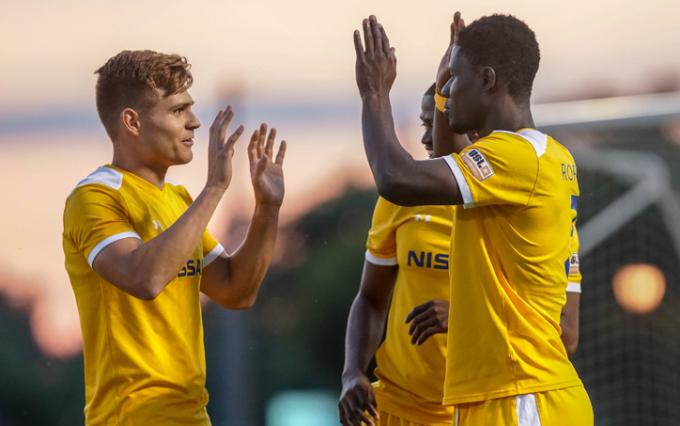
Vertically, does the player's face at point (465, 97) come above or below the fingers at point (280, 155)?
above

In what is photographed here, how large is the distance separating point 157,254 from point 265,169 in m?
→ 0.63

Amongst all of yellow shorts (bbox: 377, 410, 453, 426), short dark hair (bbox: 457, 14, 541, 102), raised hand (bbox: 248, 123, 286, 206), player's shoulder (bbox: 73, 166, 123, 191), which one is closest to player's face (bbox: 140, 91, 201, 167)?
player's shoulder (bbox: 73, 166, 123, 191)

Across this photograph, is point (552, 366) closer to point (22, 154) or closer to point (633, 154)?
point (633, 154)

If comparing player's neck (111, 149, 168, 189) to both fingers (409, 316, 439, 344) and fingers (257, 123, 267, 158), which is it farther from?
fingers (409, 316, 439, 344)

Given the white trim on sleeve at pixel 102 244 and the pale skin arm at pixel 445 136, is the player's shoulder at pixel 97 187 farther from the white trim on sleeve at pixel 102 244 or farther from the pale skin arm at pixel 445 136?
the pale skin arm at pixel 445 136

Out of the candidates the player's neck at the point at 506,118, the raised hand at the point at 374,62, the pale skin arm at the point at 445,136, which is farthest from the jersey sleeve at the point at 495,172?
the pale skin arm at the point at 445,136

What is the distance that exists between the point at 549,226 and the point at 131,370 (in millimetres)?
1213

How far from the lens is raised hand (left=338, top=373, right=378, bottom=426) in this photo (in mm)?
3680

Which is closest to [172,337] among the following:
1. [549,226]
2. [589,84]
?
[549,226]

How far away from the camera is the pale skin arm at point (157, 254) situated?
3162mm

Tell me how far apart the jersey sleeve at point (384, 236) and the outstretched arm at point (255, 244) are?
1.28ft

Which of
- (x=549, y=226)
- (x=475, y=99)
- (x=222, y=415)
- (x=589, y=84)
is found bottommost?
(x=222, y=415)

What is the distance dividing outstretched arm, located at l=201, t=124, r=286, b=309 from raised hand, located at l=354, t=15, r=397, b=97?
2.38 feet

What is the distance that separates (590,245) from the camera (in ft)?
22.9
